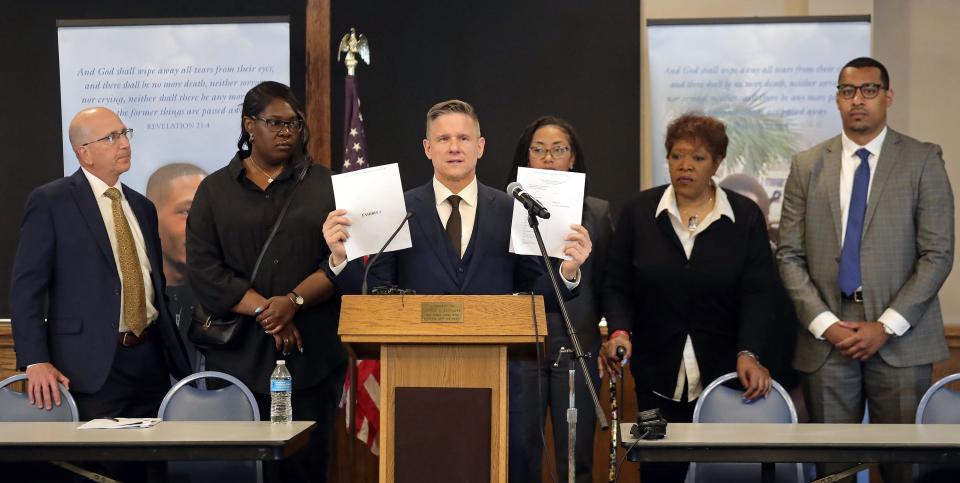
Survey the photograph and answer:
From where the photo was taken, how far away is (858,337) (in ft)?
14.7

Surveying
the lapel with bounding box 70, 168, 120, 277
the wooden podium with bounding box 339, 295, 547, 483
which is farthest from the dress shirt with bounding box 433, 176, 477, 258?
the lapel with bounding box 70, 168, 120, 277

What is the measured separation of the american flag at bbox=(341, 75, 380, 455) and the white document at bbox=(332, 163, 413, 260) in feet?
6.77

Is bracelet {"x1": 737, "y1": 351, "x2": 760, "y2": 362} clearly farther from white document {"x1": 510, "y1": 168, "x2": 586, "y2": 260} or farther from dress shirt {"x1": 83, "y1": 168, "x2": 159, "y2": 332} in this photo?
dress shirt {"x1": 83, "y1": 168, "x2": 159, "y2": 332}

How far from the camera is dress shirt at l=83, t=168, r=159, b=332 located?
450cm

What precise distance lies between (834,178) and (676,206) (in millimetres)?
715

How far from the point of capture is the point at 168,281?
5855 mm

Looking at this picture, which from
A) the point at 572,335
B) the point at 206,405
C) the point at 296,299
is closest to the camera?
the point at 572,335

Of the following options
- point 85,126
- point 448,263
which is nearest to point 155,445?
point 448,263

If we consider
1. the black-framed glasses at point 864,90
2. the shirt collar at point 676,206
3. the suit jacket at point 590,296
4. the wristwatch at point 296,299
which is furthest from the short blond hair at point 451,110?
the black-framed glasses at point 864,90

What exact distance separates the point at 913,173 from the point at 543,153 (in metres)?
1.64

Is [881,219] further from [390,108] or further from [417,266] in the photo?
[390,108]

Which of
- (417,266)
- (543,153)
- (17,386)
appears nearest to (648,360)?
(543,153)

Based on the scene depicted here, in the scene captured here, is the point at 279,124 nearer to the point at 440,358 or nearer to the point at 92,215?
the point at 92,215

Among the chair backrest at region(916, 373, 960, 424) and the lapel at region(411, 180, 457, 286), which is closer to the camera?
the lapel at region(411, 180, 457, 286)
